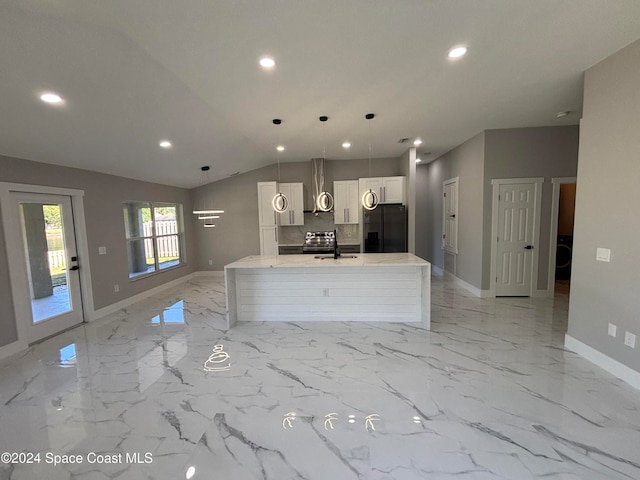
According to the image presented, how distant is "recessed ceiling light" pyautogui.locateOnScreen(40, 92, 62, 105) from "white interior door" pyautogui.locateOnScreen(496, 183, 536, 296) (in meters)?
6.06

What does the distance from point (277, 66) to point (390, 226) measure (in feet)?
13.3

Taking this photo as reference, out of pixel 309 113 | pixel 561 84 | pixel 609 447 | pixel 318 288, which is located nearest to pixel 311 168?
pixel 309 113

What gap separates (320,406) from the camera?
2279 mm

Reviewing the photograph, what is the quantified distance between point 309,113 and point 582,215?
11.2 feet

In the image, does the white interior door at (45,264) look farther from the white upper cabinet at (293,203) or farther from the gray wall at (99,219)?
the white upper cabinet at (293,203)

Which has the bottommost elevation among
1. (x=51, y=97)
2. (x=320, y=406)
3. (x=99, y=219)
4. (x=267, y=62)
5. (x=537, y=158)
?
(x=320, y=406)

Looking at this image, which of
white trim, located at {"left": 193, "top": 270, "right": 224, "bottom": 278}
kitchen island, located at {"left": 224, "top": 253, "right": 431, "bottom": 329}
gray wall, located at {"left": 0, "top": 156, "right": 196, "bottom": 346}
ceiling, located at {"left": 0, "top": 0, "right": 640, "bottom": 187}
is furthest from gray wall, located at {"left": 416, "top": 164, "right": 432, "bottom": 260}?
gray wall, located at {"left": 0, "top": 156, "right": 196, "bottom": 346}

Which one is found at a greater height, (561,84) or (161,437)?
(561,84)

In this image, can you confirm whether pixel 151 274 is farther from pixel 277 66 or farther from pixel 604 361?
pixel 604 361

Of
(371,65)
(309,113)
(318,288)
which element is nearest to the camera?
(371,65)

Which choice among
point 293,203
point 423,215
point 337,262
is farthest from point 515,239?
point 293,203

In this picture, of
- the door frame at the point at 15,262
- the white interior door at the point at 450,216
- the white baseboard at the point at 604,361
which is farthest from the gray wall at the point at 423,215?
the door frame at the point at 15,262

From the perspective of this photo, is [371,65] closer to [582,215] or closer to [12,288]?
[582,215]

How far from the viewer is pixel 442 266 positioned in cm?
710
